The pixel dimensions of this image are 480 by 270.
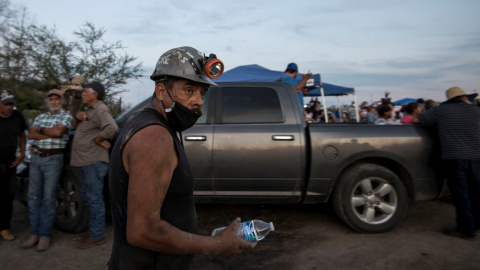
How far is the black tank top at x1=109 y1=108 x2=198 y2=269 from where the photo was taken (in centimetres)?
139

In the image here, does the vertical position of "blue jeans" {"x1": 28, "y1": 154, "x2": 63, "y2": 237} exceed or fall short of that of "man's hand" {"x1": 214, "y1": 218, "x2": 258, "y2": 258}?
it falls short

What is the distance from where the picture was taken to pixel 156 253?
1.46 m

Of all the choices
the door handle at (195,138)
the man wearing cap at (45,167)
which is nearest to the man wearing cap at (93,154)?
the man wearing cap at (45,167)

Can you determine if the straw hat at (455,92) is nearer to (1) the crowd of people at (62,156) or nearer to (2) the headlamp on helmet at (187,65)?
(2) the headlamp on helmet at (187,65)

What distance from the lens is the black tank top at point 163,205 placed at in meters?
1.39

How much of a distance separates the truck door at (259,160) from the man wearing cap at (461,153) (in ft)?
5.62

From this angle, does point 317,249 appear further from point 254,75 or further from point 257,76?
point 254,75

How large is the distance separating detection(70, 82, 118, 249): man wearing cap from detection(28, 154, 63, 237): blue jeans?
0.23 meters

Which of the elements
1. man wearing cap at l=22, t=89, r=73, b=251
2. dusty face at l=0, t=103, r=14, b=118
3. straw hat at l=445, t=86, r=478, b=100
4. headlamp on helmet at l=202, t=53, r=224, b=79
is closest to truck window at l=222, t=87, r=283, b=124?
man wearing cap at l=22, t=89, r=73, b=251

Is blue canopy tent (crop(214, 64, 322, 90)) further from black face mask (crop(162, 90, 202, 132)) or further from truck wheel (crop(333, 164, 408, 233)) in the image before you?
black face mask (crop(162, 90, 202, 132))

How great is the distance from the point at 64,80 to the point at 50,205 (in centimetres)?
570

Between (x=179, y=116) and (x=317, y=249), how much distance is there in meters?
3.14

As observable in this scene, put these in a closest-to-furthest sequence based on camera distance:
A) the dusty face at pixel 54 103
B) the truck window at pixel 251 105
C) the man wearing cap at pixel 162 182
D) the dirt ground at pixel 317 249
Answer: the man wearing cap at pixel 162 182 < the dirt ground at pixel 317 249 < the dusty face at pixel 54 103 < the truck window at pixel 251 105

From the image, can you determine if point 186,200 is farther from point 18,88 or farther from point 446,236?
point 18,88
